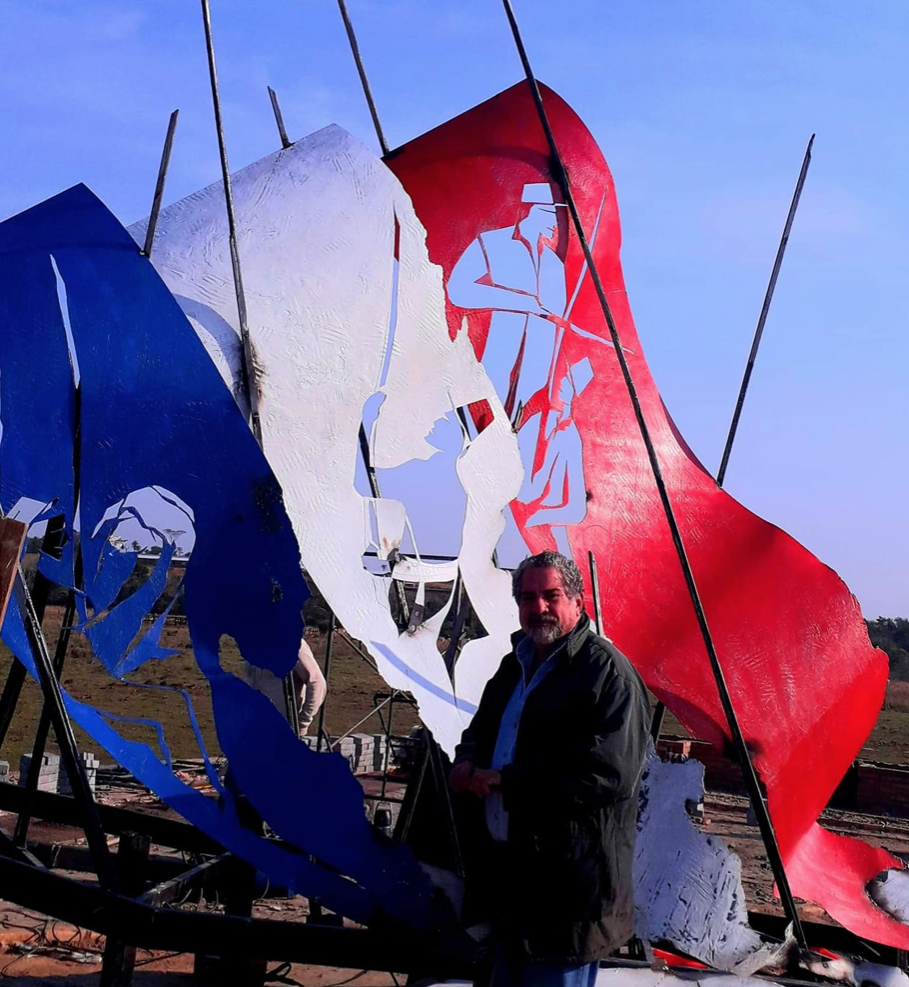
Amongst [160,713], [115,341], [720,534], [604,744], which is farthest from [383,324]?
[160,713]

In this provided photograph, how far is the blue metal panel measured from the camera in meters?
3.31

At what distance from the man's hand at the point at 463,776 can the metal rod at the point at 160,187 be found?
7.19 feet

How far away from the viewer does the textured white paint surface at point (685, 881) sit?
3455 mm

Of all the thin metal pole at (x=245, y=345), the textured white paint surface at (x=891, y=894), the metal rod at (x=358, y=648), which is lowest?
the textured white paint surface at (x=891, y=894)

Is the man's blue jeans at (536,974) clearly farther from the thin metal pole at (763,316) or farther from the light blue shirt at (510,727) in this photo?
the thin metal pole at (763,316)

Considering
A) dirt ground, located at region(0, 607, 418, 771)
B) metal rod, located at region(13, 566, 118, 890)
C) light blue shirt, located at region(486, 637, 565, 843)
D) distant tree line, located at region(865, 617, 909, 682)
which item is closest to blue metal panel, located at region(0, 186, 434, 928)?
metal rod, located at region(13, 566, 118, 890)

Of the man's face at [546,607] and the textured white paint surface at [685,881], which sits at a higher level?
the man's face at [546,607]

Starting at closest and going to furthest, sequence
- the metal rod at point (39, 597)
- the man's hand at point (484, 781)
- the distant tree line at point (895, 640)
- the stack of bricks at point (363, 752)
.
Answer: the man's hand at point (484, 781), the metal rod at point (39, 597), the stack of bricks at point (363, 752), the distant tree line at point (895, 640)

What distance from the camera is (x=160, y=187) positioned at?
4109mm

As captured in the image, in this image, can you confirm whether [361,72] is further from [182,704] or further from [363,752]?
[182,704]

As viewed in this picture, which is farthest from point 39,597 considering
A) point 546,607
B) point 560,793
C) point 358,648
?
point 560,793

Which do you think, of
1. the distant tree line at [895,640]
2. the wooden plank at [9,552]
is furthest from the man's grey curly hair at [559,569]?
the distant tree line at [895,640]

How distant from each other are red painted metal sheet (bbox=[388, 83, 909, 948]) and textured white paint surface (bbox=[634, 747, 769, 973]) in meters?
0.76

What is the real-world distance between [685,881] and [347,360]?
7.02ft
